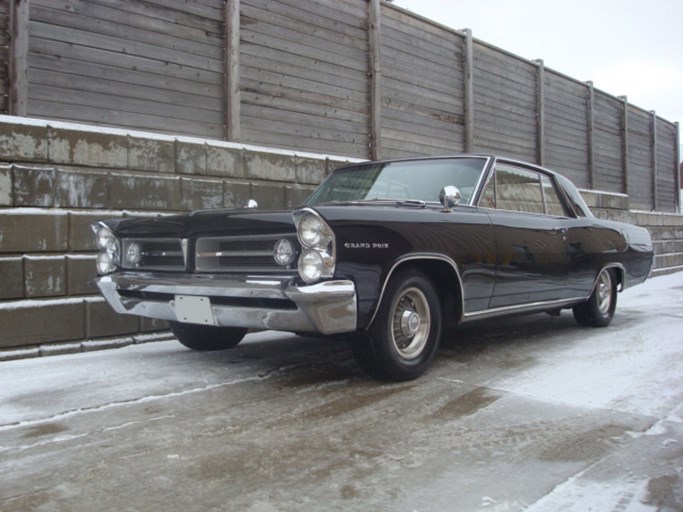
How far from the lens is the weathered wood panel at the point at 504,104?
9.09 meters

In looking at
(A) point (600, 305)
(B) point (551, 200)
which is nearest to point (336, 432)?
(B) point (551, 200)

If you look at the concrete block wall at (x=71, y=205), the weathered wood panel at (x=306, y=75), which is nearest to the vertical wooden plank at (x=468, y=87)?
the weathered wood panel at (x=306, y=75)

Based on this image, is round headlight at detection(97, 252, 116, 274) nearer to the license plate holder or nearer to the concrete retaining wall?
the concrete retaining wall

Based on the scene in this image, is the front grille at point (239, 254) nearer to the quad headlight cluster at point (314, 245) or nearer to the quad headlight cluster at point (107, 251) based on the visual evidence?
the quad headlight cluster at point (314, 245)

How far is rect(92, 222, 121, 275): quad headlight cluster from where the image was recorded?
14.2 feet

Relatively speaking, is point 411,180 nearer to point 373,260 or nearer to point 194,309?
point 373,260

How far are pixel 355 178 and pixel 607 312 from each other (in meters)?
3.04

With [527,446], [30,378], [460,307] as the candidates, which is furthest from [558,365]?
[30,378]

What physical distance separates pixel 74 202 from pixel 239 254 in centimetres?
183

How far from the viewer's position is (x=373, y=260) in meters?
3.52

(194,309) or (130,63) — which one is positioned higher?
(130,63)

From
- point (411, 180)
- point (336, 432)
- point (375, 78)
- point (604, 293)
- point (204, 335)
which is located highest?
point (375, 78)

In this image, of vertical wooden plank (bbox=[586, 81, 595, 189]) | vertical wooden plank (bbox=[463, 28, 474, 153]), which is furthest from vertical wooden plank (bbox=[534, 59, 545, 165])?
vertical wooden plank (bbox=[463, 28, 474, 153])

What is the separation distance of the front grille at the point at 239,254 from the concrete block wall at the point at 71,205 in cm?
147
